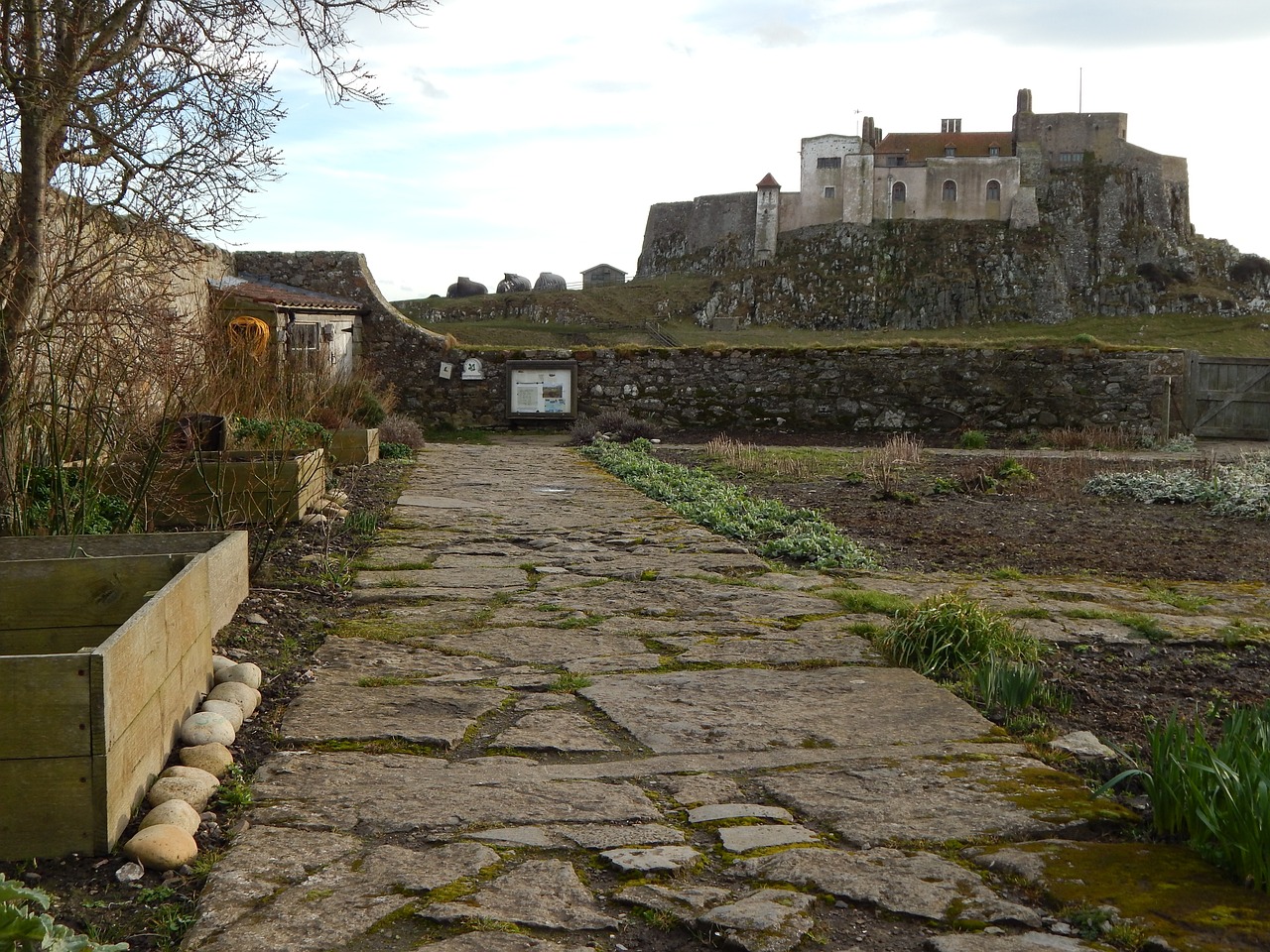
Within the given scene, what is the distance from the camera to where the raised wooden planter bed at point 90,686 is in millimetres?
2697

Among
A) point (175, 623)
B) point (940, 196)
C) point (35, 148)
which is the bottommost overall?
point (175, 623)

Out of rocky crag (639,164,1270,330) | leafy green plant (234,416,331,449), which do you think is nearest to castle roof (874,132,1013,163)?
rocky crag (639,164,1270,330)

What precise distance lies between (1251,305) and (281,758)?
73654mm

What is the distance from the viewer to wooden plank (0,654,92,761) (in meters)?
2.69

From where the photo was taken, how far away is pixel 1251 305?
65688 millimetres

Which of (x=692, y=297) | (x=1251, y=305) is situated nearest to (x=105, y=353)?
(x=692, y=297)

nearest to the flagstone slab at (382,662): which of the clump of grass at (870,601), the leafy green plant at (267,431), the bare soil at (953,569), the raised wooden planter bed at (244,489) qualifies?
the bare soil at (953,569)

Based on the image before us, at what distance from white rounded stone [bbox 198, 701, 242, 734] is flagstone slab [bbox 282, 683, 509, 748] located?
15 cm

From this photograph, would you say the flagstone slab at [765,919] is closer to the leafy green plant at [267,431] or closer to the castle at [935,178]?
the leafy green plant at [267,431]

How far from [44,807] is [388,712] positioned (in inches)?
52.1

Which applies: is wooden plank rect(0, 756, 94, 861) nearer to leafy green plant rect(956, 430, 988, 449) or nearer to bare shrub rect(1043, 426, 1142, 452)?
leafy green plant rect(956, 430, 988, 449)

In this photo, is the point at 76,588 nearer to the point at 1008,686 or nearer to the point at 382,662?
the point at 382,662

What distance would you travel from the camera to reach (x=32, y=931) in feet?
6.63

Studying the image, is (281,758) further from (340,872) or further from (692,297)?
(692,297)
